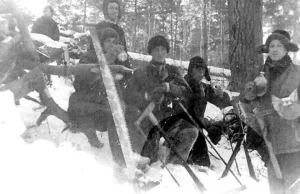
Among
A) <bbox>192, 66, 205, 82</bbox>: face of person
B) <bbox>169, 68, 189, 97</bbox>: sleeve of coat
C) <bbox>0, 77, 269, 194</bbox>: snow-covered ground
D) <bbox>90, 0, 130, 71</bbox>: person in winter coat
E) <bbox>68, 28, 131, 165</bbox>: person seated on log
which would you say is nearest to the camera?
<bbox>0, 77, 269, 194</bbox>: snow-covered ground

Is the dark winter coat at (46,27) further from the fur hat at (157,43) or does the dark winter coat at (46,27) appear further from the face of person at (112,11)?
the fur hat at (157,43)

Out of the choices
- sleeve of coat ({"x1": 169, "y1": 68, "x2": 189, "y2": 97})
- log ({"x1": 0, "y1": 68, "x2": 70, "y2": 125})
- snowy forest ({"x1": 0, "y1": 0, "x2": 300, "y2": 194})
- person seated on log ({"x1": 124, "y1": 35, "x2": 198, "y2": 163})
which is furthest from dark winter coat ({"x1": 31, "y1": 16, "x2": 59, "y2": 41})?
sleeve of coat ({"x1": 169, "y1": 68, "x2": 189, "y2": 97})

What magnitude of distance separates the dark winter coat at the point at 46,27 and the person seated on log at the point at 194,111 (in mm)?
2822

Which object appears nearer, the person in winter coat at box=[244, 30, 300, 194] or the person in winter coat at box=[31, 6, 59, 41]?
the person in winter coat at box=[244, 30, 300, 194]

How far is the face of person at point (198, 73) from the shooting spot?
4.10m

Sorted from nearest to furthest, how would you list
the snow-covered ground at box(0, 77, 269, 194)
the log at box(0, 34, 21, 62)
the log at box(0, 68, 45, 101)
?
the snow-covered ground at box(0, 77, 269, 194)
the log at box(0, 34, 21, 62)
the log at box(0, 68, 45, 101)

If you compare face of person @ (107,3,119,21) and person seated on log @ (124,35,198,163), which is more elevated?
face of person @ (107,3,119,21)

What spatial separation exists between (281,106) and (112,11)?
2998 mm

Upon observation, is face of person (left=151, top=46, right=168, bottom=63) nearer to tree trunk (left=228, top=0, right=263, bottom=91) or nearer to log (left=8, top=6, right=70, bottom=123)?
log (left=8, top=6, right=70, bottom=123)

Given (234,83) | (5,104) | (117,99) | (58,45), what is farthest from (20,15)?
(234,83)

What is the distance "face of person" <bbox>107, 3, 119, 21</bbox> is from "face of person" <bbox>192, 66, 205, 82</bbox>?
5.33 ft

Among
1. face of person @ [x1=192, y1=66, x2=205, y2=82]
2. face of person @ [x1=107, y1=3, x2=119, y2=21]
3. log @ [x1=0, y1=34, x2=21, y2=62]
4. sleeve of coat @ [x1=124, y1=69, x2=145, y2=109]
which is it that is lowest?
sleeve of coat @ [x1=124, y1=69, x2=145, y2=109]

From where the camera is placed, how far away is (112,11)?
4.61m

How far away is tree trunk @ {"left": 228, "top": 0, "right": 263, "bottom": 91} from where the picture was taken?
551cm
